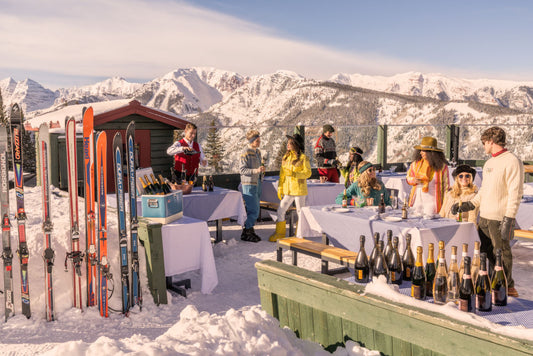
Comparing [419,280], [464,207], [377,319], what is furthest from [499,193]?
[377,319]

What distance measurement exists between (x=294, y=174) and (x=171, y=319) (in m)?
3.75

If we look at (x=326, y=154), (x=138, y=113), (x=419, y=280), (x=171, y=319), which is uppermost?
(x=138, y=113)

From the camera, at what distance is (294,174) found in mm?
8133

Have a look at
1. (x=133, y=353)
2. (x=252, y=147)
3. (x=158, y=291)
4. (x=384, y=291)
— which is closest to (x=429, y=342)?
(x=384, y=291)

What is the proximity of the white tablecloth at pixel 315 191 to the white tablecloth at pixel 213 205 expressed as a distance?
1554 mm

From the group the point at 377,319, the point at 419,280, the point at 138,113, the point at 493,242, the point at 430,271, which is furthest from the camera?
the point at 138,113

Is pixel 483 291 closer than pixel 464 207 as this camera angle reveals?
Yes

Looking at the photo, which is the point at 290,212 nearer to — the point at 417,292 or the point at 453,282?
the point at 417,292

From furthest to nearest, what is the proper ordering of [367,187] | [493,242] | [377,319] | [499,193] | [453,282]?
[367,187], [493,242], [499,193], [453,282], [377,319]

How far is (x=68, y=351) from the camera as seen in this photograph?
105 inches

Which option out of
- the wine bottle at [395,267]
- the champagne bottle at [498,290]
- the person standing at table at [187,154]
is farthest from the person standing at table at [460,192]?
the person standing at table at [187,154]

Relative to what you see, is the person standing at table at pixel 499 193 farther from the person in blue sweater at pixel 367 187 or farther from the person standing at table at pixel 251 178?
the person standing at table at pixel 251 178

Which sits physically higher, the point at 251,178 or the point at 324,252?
the point at 251,178

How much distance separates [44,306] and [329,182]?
6125 mm
